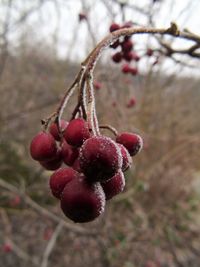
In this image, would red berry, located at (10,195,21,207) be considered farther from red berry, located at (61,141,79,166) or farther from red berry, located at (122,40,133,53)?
red berry, located at (61,141,79,166)

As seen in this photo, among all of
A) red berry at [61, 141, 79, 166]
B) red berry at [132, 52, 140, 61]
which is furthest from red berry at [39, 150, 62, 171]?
red berry at [132, 52, 140, 61]

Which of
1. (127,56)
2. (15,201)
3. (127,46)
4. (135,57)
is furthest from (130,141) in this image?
(15,201)

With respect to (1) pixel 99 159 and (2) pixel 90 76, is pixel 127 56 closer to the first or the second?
(2) pixel 90 76

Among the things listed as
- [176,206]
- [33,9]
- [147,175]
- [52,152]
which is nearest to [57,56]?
[33,9]

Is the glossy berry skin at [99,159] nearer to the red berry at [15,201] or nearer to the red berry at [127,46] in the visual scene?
the red berry at [127,46]

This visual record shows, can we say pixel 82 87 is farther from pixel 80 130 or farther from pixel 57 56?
pixel 57 56

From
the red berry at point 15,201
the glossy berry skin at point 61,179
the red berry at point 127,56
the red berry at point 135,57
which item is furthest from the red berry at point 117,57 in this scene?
the red berry at point 15,201
